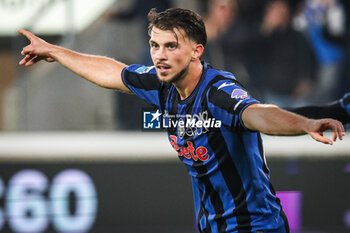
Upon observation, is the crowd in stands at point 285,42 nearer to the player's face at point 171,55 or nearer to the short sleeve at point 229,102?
the player's face at point 171,55

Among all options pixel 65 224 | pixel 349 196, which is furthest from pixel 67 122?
pixel 349 196

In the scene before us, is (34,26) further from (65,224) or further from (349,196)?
(349,196)

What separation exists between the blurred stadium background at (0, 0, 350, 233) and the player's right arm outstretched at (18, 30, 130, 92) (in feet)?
9.80

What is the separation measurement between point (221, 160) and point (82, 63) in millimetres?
1413

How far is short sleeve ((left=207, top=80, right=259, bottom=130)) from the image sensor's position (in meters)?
3.88

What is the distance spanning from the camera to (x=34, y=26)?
8.40m

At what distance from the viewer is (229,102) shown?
156 inches

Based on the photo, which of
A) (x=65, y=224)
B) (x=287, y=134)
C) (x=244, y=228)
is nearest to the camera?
(x=287, y=134)

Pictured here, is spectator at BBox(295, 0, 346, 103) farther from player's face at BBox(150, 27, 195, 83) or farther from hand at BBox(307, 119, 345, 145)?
hand at BBox(307, 119, 345, 145)

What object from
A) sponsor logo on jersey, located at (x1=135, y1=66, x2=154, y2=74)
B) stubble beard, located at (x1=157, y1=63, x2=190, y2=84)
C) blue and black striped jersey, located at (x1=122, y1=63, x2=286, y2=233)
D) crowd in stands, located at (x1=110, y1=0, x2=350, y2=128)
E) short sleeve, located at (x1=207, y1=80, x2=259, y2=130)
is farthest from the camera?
crowd in stands, located at (x1=110, y1=0, x2=350, y2=128)

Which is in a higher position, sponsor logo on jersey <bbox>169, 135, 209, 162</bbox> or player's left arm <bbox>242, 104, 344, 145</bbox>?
player's left arm <bbox>242, 104, 344, 145</bbox>

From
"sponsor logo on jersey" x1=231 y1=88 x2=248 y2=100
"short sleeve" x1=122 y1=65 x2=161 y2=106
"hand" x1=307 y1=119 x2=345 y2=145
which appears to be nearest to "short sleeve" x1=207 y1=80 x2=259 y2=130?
"sponsor logo on jersey" x1=231 y1=88 x2=248 y2=100

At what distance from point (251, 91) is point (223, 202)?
3.94 metres

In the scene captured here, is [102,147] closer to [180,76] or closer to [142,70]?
[142,70]
